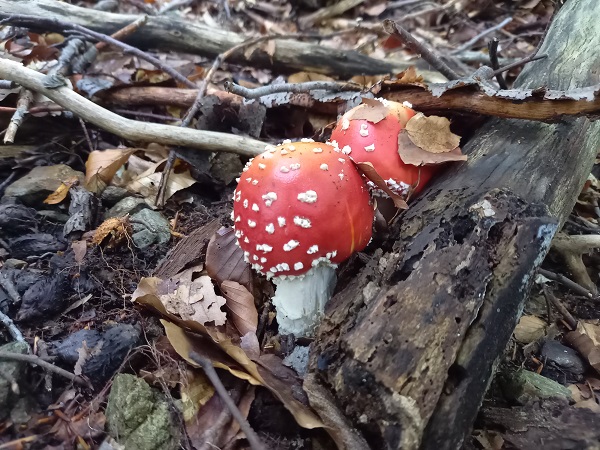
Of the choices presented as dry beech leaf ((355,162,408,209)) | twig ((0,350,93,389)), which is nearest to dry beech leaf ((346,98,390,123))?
dry beech leaf ((355,162,408,209))

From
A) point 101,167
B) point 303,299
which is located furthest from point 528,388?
point 101,167

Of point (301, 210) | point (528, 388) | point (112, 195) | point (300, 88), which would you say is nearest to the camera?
point (301, 210)

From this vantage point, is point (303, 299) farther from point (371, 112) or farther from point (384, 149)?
point (371, 112)

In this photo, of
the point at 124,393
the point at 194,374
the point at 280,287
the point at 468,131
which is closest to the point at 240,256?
the point at 280,287

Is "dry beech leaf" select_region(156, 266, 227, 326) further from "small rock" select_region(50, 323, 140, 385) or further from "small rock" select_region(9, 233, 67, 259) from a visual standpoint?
"small rock" select_region(9, 233, 67, 259)

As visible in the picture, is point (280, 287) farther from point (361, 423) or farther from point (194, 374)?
point (361, 423)

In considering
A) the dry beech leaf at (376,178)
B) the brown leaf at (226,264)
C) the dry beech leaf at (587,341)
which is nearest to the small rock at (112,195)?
the brown leaf at (226,264)
